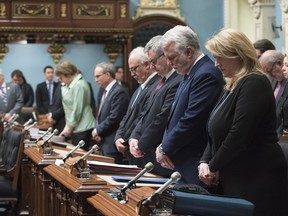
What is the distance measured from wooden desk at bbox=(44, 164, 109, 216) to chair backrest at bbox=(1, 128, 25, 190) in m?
1.52

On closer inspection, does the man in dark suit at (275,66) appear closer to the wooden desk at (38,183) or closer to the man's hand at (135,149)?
the man's hand at (135,149)

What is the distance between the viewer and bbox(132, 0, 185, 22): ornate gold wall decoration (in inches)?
658

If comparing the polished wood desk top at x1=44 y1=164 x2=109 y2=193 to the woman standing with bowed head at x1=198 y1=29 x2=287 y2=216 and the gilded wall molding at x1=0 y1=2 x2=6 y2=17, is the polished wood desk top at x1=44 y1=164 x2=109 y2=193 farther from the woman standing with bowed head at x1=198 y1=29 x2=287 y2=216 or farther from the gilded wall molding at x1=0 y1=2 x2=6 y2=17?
the gilded wall molding at x1=0 y1=2 x2=6 y2=17

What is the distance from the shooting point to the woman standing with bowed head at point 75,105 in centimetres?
917

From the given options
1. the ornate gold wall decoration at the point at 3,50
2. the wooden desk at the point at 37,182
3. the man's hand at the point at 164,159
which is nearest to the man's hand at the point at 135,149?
the wooden desk at the point at 37,182

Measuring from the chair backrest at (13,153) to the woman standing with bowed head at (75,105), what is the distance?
1.74m

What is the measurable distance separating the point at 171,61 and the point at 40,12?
11411 millimetres

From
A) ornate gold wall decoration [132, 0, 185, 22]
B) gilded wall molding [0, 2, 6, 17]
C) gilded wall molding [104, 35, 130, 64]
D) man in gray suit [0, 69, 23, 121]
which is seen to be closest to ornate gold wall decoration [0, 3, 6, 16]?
gilded wall molding [0, 2, 6, 17]

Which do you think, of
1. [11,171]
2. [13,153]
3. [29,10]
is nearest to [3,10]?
[29,10]

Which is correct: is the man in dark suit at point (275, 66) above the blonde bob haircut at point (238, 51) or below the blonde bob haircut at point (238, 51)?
below

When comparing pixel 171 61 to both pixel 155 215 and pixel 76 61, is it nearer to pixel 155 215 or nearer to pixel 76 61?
pixel 155 215

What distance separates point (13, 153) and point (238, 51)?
3.57m

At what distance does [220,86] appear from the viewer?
4.68 meters

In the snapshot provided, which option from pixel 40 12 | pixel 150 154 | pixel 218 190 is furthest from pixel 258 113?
pixel 40 12
